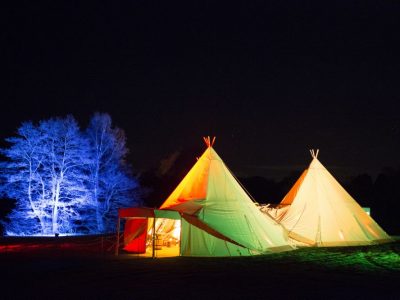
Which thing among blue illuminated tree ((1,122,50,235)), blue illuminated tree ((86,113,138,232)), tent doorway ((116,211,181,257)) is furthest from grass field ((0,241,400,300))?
blue illuminated tree ((86,113,138,232))

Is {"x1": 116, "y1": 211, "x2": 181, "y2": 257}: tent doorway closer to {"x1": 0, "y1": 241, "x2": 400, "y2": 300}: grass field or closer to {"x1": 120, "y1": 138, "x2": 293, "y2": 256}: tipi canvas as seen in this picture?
{"x1": 120, "y1": 138, "x2": 293, "y2": 256}: tipi canvas

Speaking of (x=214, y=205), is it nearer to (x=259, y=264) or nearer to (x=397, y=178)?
(x=259, y=264)

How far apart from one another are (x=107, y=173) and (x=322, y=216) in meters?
13.3

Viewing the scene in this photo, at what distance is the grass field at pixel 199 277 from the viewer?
28.8 feet

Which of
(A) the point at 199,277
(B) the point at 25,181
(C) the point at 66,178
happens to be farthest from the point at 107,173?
(A) the point at 199,277

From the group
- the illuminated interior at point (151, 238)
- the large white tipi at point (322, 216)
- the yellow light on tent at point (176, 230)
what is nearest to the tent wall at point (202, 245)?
the illuminated interior at point (151, 238)

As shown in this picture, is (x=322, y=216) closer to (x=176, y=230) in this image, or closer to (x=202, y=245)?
(x=176, y=230)

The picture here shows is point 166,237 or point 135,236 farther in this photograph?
point 166,237

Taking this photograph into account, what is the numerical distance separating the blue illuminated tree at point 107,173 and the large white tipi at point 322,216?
411 inches

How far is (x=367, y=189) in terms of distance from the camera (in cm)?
4653

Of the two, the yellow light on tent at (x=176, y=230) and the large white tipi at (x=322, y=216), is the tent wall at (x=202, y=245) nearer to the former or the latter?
the yellow light on tent at (x=176, y=230)

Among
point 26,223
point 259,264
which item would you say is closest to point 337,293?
point 259,264

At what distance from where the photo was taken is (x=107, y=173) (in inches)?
1171

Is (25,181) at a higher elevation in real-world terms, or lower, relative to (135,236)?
higher
